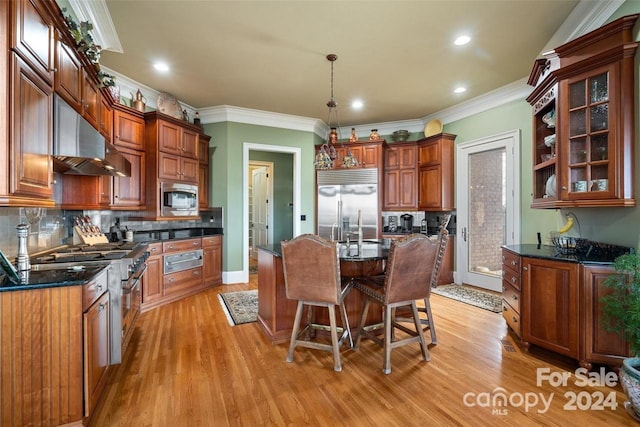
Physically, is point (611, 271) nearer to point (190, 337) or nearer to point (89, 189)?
point (190, 337)

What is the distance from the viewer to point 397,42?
3.16m

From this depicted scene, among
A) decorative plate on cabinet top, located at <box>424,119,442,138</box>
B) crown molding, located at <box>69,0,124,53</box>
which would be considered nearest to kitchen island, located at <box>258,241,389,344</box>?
crown molding, located at <box>69,0,124,53</box>

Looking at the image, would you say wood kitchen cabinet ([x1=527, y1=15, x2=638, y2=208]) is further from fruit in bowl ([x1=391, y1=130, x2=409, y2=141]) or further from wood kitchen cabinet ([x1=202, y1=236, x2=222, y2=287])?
wood kitchen cabinet ([x1=202, y1=236, x2=222, y2=287])

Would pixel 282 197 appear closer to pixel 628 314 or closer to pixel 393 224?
pixel 393 224

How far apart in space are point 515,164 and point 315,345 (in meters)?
3.64

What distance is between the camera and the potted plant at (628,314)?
1851 mm

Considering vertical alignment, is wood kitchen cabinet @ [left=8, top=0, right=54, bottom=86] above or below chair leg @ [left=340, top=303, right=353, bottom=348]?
above

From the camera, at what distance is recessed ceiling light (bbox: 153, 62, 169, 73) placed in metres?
3.60

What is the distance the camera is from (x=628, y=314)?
76.3 inches

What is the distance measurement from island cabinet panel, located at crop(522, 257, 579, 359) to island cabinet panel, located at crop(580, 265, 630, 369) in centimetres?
5

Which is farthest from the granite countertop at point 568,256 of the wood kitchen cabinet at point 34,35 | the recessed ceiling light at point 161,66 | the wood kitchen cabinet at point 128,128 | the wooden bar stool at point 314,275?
the wood kitchen cabinet at point 128,128

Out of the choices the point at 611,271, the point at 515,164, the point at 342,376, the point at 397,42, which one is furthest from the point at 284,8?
the point at 515,164

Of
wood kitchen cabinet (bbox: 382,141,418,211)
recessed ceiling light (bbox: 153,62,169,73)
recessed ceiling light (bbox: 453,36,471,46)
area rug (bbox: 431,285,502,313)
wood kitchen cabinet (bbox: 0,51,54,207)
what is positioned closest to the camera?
wood kitchen cabinet (bbox: 0,51,54,207)

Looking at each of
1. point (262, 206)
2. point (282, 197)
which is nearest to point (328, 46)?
point (282, 197)
